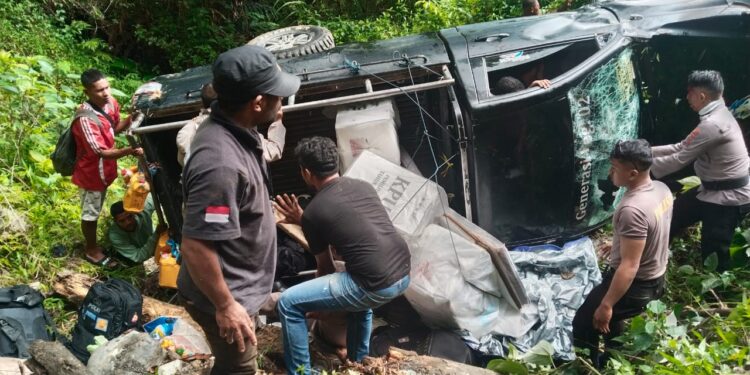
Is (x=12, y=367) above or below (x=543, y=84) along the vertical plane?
below

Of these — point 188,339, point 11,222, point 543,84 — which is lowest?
point 188,339

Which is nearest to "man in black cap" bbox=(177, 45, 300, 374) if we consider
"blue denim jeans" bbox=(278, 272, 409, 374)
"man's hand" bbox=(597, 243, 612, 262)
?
"blue denim jeans" bbox=(278, 272, 409, 374)

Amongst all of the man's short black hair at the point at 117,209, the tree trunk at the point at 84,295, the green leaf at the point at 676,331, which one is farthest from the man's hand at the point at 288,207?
the green leaf at the point at 676,331

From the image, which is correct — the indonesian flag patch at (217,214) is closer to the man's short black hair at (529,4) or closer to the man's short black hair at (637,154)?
the man's short black hair at (637,154)

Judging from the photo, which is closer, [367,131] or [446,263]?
[446,263]

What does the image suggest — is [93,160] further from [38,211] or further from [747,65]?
[747,65]

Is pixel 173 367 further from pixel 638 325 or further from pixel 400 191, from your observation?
pixel 638 325

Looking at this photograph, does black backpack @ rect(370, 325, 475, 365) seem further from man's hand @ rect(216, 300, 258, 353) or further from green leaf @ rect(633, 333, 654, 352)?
man's hand @ rect(216, 300, 258, 353)

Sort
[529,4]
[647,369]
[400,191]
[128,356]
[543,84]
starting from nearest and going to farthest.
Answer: [647,369]
[128,356]
[400,191]
[543,84]
[529,4]

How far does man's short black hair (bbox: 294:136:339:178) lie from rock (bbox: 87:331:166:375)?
126 cm

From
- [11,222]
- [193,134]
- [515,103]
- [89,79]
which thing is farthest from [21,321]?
[515,103]

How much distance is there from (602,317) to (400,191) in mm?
1409

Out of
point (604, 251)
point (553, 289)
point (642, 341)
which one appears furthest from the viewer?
point (604, 251)

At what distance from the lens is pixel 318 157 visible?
118 inches
